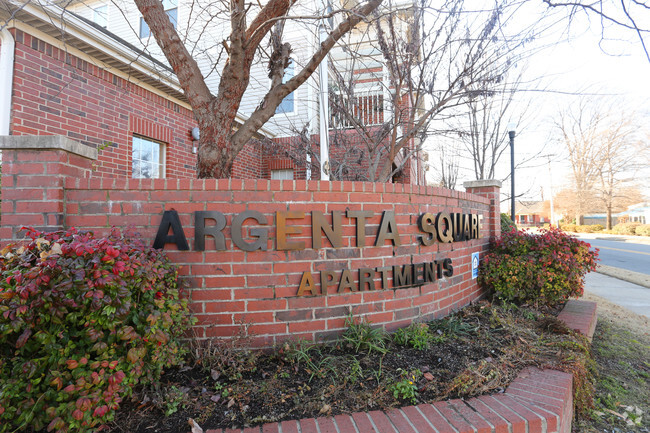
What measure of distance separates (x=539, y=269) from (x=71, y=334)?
485cm

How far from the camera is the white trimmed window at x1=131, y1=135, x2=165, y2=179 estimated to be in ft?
20.3

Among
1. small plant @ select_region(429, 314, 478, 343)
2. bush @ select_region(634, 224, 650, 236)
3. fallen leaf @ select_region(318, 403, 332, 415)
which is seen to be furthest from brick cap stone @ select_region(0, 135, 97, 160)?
bush @ select_region(634, 224, 650, 236)

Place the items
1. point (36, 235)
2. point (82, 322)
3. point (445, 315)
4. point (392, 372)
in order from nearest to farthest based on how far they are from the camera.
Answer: point (82, 322)
point (36, 235)
point (392, 372)
point (445, 315)

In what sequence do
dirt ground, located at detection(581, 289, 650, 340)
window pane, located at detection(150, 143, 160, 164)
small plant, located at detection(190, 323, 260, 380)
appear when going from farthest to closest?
window pane, located at detection(150, 143, 160, 164)
dirt ground, located at detection(581, 289, 650, 340)
small plant, located at detection(190, 323, 260, 380)

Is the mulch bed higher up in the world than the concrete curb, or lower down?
higher up

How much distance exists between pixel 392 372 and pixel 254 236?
1.47m

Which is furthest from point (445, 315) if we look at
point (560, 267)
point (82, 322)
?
point (82, 322)

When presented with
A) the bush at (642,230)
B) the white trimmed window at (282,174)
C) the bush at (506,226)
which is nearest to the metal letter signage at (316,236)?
the bush at (506,226)

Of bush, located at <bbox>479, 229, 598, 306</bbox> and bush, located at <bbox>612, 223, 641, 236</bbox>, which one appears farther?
bush, located at <bbox>612, 223, 641, 236</bbox>

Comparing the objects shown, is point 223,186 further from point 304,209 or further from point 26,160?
point 26,160

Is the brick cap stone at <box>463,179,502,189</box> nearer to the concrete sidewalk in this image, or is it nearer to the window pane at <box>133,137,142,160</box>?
the concrete sidewalk

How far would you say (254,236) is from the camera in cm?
273

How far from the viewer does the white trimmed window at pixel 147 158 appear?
6195 millimetres

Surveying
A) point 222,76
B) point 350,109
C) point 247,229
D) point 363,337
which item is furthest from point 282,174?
point 363,337
